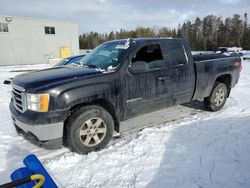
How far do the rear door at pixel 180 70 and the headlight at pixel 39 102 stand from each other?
2.53 m

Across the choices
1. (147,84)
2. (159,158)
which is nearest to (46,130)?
(159,158)

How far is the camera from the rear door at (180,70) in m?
4.88

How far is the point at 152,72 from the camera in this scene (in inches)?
177

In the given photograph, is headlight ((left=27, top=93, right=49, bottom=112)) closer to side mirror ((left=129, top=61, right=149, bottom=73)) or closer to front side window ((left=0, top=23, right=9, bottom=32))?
side mirror ((left=129, top=61, right=149, bottom=73))

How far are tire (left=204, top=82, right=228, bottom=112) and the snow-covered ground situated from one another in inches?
29.3

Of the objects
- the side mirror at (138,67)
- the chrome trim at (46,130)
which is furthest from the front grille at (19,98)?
the side mirror at (138,67)

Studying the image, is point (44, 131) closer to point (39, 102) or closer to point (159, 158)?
point (39, 102)

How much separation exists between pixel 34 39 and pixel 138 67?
108 feet

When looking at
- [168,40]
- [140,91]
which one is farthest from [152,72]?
[168,40]

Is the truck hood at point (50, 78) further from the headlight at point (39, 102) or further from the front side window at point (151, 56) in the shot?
the front side window at point (151, 56)

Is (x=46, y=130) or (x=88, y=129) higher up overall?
(x=46, y=130)

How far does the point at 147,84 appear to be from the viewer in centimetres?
445

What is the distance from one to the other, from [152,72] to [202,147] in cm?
161

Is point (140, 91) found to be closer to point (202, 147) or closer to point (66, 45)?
point (202, 147)
